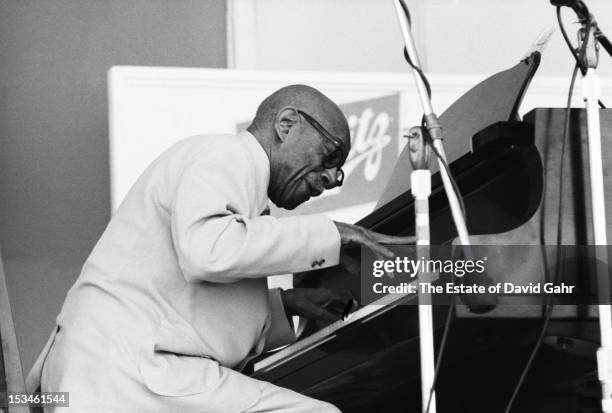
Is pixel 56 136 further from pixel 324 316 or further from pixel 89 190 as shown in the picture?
pixel 324 316

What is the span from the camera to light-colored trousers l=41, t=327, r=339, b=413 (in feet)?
6.47

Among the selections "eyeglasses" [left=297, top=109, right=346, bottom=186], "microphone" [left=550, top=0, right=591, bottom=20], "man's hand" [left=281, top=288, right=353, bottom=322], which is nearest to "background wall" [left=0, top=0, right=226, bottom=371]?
"man's hand" [left=281, top=288, right=353, bottom=322]

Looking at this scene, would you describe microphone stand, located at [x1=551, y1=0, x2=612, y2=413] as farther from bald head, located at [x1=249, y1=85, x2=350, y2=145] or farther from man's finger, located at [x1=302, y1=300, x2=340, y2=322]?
man's finger, located at [x1=302, y1=300, x2=340, y2=322]

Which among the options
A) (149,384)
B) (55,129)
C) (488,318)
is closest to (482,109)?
(488,318)

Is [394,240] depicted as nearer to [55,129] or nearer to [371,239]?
[371,239]

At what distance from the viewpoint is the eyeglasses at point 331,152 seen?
2.21 m

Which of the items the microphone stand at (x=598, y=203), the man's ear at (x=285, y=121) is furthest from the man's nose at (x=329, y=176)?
the microphone stand at (x=598, y=203)

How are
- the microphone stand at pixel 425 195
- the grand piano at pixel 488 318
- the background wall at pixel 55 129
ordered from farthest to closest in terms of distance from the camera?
1. the background wall at pixel 55 129
2. the grand piano at pixel 488 318
3. the microphone stand at pixel 425 195

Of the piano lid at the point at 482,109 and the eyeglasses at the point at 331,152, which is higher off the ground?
the piano lid at the point at 482,109

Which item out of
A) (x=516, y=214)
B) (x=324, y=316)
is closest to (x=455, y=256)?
(x=516, y=214)

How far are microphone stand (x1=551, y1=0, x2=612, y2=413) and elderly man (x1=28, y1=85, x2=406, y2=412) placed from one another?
0.44 m

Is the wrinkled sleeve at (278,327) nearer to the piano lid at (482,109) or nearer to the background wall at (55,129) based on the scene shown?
the piano lid at (482,109)

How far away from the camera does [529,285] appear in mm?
2154

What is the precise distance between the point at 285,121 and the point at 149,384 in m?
0.62
